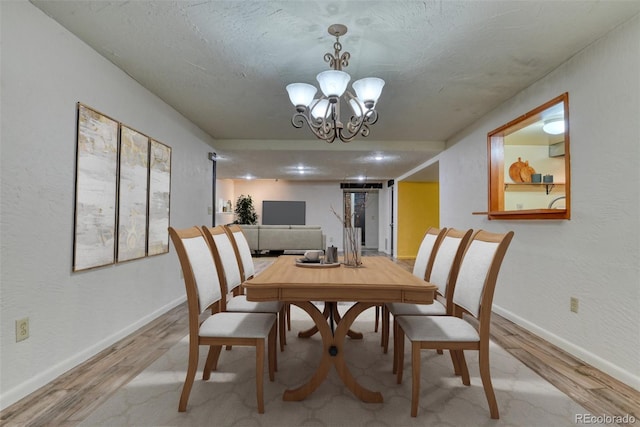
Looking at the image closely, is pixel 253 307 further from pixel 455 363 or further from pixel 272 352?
pixel 455 363

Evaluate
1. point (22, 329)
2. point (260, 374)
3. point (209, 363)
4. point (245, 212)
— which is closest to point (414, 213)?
point (245, 212)

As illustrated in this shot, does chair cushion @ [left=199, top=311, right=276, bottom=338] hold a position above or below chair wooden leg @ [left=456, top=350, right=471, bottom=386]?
above

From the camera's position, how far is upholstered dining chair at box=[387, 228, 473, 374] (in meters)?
1.88

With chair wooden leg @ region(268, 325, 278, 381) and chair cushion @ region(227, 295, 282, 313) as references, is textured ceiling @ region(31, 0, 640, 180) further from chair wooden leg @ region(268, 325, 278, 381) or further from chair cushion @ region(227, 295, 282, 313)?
chair wooden leg @ region(268, 325, 278, 381)

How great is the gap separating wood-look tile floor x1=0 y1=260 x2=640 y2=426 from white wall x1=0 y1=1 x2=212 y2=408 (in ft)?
0.36

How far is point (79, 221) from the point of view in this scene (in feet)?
6.81

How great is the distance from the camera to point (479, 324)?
1.54 meters

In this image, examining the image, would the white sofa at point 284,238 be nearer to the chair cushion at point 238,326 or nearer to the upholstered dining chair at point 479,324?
the chair cushion at point 238,326

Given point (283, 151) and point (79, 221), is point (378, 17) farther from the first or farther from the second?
point (283, 151)

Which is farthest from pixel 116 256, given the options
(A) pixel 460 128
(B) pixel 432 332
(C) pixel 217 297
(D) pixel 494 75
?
(A) pixel 460 128

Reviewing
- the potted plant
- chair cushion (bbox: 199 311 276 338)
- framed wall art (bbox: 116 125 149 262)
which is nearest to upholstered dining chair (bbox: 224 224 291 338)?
chair cushion (bbox: 199 311 276 338)

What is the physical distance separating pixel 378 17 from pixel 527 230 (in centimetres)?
A: 232

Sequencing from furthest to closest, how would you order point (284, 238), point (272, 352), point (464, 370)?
point (284, 238)
point (272, 352)
point (464, 370)

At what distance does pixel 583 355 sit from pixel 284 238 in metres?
6.28
